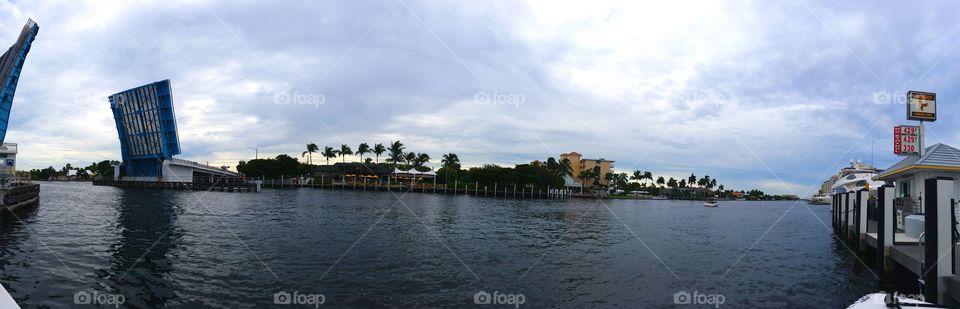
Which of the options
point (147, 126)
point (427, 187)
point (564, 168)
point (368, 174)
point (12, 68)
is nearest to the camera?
point (12, 68)

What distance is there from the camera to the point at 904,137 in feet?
83.3

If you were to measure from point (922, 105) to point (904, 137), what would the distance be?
162 inches

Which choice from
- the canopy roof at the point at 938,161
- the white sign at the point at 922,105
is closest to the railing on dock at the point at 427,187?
the white sign at the point at 922,105

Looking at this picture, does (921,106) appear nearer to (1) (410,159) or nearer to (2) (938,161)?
(2) (938,161)

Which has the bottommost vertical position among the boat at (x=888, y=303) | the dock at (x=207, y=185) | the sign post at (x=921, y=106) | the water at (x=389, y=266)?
the water at (x=389, y=266)

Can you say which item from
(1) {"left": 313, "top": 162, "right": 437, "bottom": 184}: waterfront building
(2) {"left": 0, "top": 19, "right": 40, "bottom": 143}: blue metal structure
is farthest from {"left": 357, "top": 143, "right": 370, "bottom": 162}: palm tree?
(2) {"left": 0, "top": 19, "right": 40, "bottom": 143}: blue metal structure

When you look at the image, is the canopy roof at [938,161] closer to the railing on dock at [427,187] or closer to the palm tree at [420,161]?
the railing on dock at [427,187]

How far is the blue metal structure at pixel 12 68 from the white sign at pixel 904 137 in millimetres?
59781

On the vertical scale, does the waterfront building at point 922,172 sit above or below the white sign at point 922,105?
below

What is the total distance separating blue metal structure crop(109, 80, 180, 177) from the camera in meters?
78.5

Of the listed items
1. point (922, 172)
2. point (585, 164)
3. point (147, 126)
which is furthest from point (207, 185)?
point (585, 164)

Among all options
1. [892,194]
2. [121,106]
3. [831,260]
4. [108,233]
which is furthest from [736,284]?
[121,106]

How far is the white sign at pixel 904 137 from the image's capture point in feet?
83.1

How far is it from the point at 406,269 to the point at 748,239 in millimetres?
23167
